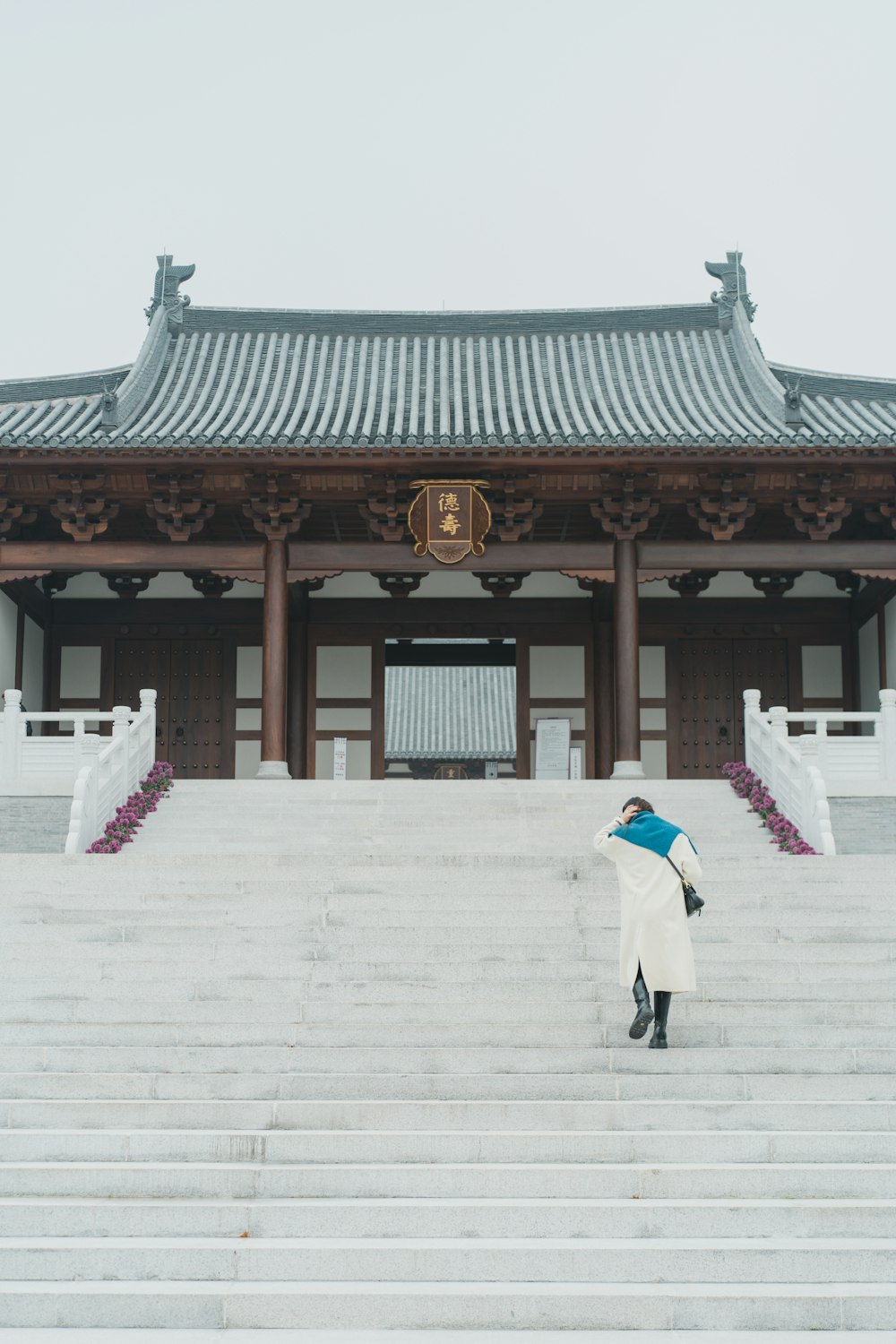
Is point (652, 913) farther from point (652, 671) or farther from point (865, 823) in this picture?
point (652, 671)

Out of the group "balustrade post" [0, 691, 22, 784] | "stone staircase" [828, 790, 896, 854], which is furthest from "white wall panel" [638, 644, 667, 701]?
"balustrade post" [0, 691, 22, 784]

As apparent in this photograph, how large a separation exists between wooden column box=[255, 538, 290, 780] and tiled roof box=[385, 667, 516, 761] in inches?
689

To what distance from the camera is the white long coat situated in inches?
283

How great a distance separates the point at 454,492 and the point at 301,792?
13.2 ft

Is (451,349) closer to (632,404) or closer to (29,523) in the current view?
(632,404)

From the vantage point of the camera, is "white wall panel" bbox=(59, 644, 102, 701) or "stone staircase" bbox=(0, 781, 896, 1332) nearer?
"stone staircase" bbox=(0, 781, 896, 1332)

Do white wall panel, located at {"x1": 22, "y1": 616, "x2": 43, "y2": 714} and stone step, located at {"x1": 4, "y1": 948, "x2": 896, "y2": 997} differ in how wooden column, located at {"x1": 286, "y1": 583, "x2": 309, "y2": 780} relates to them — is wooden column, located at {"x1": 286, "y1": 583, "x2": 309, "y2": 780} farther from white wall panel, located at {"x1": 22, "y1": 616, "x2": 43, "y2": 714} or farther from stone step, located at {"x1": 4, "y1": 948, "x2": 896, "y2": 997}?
stone step, located at {"x1": 4, "y1": 948, "x2": 896, "y2": 997}
